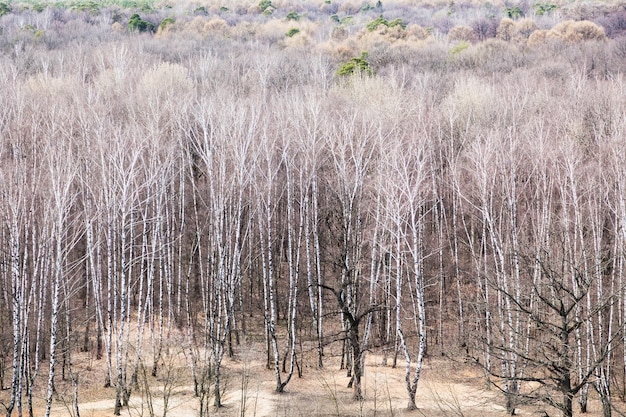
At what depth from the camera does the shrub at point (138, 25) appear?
8400 centimetres

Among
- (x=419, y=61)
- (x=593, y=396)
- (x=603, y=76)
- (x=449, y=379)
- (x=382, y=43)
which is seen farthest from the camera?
(x=382, y=43)

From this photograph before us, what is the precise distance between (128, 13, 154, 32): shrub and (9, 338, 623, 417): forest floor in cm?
6385

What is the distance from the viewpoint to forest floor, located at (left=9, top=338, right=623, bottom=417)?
22.7 m

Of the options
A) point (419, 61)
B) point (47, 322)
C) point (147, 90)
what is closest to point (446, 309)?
point (47, 322)

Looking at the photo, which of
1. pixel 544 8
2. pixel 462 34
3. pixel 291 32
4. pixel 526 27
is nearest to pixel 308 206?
pixel 291 32

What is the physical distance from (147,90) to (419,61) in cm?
3322

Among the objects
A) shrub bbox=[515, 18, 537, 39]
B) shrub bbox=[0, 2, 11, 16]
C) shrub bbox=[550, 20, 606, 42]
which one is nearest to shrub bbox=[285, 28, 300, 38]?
shrub bbox=[515, 18, 537, 39]

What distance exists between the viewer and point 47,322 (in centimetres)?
3069

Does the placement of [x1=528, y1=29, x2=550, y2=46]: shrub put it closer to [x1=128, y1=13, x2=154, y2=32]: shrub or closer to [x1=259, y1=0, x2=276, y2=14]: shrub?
[x1=128, y1=13, x2=154, y2=32]: shrub

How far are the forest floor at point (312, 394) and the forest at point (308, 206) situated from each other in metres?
0.47

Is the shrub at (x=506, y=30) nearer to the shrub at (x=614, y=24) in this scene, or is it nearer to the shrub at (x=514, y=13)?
the shrub at (x=614, y=24)

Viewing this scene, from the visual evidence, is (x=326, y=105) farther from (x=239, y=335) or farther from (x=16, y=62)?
(x=16, y=62)

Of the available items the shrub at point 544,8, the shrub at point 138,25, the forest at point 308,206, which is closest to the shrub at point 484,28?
the forest at point 308,206

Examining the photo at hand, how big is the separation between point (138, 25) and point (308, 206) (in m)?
59.6
